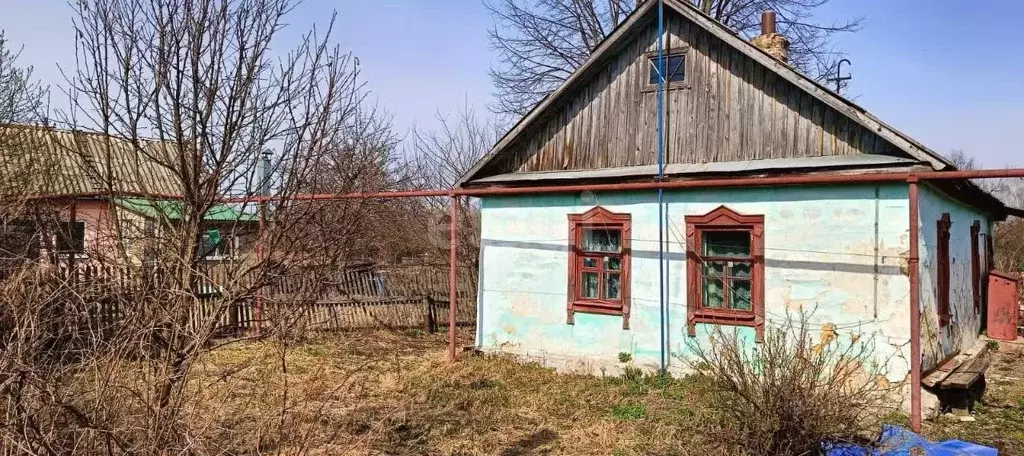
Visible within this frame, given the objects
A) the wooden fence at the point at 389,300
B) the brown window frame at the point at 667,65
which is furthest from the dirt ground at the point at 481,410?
the brown window frame at the point at 667,65

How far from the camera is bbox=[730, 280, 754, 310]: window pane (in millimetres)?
8977

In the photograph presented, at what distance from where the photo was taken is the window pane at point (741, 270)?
898 centimetres

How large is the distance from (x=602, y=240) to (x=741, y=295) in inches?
84.8

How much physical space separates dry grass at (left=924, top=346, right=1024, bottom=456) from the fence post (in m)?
9.37

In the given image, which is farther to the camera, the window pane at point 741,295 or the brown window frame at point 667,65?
the brown window frame at point 667,65

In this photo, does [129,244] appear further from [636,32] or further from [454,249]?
[636,32]

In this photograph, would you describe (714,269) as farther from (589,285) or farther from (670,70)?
(670,70)

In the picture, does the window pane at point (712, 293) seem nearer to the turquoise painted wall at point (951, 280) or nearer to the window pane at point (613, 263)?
the window pane at point (613, 263)

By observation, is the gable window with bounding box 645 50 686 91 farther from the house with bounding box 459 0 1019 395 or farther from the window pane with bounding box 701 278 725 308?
the window pane with bounding box 701 278 725 308

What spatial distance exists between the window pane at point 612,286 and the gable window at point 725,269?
1119mm

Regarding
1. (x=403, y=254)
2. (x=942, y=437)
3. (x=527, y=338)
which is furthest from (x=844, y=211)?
(x=403, y=254)

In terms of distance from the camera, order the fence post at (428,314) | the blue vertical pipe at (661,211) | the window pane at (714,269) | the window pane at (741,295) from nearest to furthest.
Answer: the window pane at (741,295) < the window pane at (714,269) < the blue vertical pipe at (661,211) < the fence post at (428,314)

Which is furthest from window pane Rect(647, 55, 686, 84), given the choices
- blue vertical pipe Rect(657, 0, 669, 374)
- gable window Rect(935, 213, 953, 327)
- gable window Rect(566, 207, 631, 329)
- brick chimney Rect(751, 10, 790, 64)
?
gable window Rect(935, 213, 953, 327)

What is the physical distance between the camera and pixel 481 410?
26.0 feet
